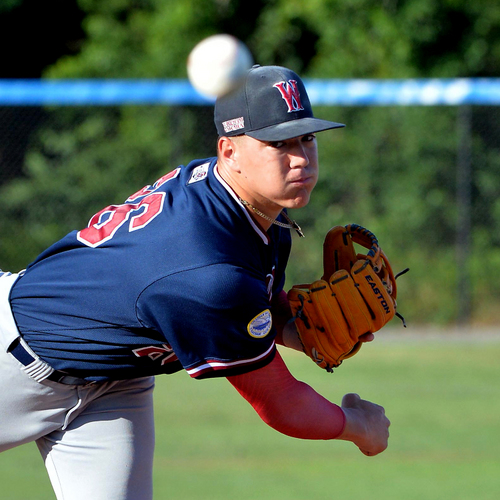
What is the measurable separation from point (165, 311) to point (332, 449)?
318 centimetres

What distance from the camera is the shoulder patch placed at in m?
2.70


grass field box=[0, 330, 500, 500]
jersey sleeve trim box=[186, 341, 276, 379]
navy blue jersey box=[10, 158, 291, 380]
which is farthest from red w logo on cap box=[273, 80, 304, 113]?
grass field box=[0, 330, 500, 500]

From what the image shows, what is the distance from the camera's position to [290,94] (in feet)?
8.45

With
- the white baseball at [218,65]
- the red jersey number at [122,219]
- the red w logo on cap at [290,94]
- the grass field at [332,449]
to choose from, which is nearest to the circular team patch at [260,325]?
the red jersey number at [122,219]

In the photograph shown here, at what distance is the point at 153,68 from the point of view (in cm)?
1153

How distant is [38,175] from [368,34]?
4679 mm

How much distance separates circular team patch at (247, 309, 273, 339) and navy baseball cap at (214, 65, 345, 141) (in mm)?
517

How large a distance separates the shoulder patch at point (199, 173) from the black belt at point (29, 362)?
737 mm

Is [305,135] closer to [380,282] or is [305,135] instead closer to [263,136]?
[263,136]

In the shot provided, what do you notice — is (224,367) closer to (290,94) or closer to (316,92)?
(290,94)

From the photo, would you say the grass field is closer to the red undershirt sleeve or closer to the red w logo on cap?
the red undershirt sleeve

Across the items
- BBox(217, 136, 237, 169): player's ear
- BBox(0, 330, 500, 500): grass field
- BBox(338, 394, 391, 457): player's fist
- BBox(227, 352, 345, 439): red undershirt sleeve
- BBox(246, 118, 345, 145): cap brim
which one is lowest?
BBox(0, 330, 500, 500): grass field

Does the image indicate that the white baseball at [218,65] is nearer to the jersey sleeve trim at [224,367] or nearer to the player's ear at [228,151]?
the player's ear at [228,151]

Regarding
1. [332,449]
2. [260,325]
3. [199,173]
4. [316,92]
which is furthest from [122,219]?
[316,92]
